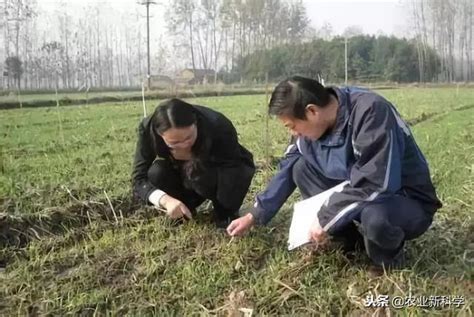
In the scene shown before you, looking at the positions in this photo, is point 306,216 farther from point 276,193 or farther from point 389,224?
point 389,224

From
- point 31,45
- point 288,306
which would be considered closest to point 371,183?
point 288,306

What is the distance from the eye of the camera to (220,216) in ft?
10.1

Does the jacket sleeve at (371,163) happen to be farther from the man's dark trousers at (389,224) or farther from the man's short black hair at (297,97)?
the man's short black hair at (297,97)

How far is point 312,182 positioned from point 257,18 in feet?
71.7

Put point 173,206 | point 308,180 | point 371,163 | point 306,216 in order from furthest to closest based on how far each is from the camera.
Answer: point 173,206
point 308,180
point 306,216
point 371,163

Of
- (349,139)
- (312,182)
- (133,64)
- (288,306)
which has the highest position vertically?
(133,64)

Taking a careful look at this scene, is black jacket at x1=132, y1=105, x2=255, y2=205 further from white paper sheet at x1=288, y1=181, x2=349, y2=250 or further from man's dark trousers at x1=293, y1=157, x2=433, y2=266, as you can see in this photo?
man's dark trousers at x1=293, y1=157, x2=433, y2=266

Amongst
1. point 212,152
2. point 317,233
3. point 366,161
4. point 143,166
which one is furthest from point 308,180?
point 143,166

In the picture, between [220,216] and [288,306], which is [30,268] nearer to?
[220,216]

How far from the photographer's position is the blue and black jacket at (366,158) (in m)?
1.94

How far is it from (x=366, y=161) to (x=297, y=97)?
361mm

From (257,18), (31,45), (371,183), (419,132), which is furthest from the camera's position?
(31,45)

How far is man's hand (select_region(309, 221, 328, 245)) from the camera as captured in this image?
2117mm

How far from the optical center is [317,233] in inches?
83.7
